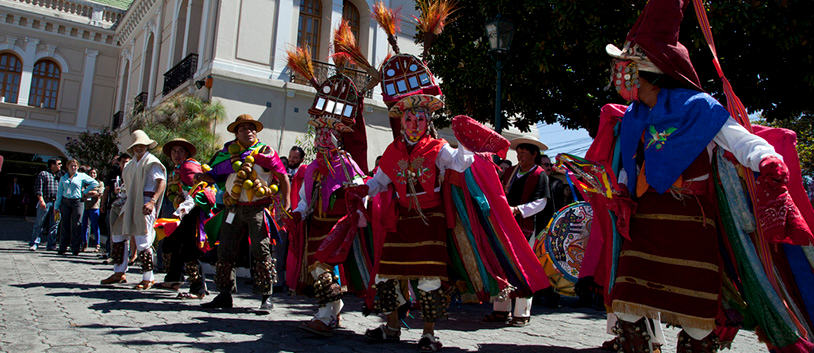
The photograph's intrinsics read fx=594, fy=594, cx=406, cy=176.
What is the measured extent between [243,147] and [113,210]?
397cm

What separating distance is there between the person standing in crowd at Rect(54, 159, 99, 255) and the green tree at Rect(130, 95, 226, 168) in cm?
241

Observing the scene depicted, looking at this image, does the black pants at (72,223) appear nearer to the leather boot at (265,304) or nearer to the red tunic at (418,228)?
the leather boot at (265,304)

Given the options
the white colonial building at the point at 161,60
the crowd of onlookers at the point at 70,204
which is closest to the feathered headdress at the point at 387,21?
the white colonial building at the point at 161,60

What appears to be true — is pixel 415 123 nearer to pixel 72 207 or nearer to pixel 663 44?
pixel 663 44

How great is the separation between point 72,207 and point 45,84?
19.6 meters

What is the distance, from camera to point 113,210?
8.56m

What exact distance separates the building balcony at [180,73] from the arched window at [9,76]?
11479 millimetres

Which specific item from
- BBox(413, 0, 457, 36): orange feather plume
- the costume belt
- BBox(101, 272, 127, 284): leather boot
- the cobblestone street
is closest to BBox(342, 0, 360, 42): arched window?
BBox(101, 272, 127, 284): leather boot

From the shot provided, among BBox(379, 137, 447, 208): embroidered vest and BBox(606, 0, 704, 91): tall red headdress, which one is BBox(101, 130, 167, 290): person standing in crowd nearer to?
BBox(379, 137, 447, 208): embroidered vest

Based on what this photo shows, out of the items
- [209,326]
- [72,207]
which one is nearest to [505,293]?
[209,326]

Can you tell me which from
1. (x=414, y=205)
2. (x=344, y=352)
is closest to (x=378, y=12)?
(x=414, y=205)

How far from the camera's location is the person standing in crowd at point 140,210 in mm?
7098

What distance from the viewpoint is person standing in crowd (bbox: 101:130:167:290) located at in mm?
7098

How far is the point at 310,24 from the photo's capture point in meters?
17.8
